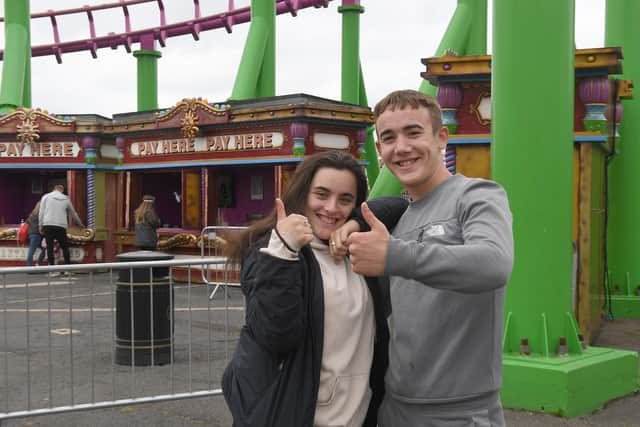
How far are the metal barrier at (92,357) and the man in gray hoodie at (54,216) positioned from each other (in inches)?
196

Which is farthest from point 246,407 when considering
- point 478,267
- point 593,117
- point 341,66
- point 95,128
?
point 341,66

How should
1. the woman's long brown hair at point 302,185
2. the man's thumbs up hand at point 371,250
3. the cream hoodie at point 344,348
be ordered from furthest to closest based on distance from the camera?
the woman's long brown hair at point 302,185, the cream hoodie at point 344,348, the man's thumbs up hand at point 371,250

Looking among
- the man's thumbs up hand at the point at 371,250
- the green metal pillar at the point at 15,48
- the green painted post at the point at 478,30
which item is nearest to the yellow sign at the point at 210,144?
the green painted post at the point at 478,30

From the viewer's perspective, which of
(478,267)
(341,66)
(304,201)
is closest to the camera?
(478,267)

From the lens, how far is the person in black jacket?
6.40 feet

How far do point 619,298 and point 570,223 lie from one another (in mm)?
4264

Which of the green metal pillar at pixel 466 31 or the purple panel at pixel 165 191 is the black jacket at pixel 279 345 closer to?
the green metal pillar at pixel 466 31

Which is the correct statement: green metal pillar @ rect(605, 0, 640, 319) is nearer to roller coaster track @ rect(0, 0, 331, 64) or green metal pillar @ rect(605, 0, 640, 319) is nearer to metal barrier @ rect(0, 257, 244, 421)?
metal barrier @ rect(0, 257, 244, 421)

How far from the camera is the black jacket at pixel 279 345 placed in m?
1.94

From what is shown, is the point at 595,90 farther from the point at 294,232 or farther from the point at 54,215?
the point at 54,215

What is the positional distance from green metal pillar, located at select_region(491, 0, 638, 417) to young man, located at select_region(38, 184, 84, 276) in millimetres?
11022

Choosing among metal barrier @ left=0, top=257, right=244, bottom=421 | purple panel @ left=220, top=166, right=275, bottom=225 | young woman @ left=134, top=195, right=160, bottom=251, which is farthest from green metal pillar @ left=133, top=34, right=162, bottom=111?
metal barrier @ left=0, top=257, right=244, bottom=421

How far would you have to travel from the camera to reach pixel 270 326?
6.37 ft

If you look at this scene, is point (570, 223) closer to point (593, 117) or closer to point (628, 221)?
point (593, 117)
